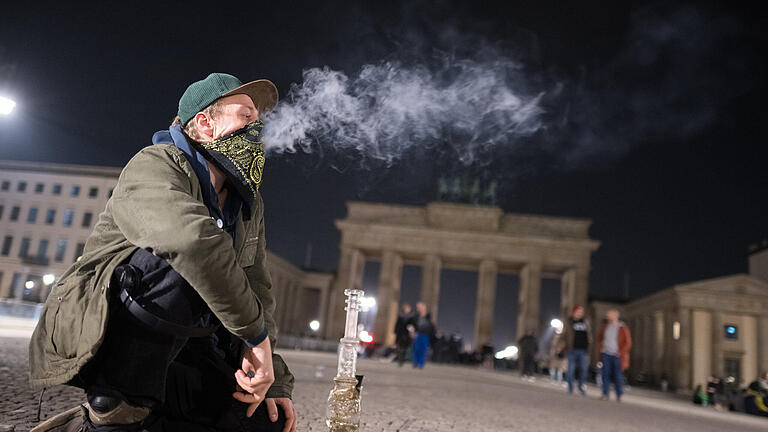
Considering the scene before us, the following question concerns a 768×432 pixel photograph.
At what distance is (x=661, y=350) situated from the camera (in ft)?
161

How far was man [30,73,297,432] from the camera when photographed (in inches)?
61.9

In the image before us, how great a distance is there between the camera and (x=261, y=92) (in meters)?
2.23

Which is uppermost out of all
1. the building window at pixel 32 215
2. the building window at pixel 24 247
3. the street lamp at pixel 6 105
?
the building window at pixel 32 215

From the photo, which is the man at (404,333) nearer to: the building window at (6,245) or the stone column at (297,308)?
the stone column at (297,308)

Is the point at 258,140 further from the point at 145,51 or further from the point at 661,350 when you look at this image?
the point at 661,350

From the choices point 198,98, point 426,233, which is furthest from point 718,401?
point 426,233

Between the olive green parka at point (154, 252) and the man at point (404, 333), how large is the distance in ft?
60.1

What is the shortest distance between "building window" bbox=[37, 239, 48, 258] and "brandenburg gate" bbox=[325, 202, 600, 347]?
113 ft

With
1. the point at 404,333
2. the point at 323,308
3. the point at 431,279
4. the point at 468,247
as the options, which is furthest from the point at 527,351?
the point at 323,308

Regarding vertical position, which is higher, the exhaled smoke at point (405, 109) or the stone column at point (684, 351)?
the exhaled smoke at point (405, 109)

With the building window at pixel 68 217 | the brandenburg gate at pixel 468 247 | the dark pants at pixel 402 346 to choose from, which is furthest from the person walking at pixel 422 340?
the building window at pixel 68 217

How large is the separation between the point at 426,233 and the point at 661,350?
2468 centimetres

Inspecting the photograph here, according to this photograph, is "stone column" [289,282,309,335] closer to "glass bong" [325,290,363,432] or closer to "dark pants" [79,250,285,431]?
"glass bong" [325,290,363,432]

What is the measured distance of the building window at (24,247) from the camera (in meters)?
59.4
